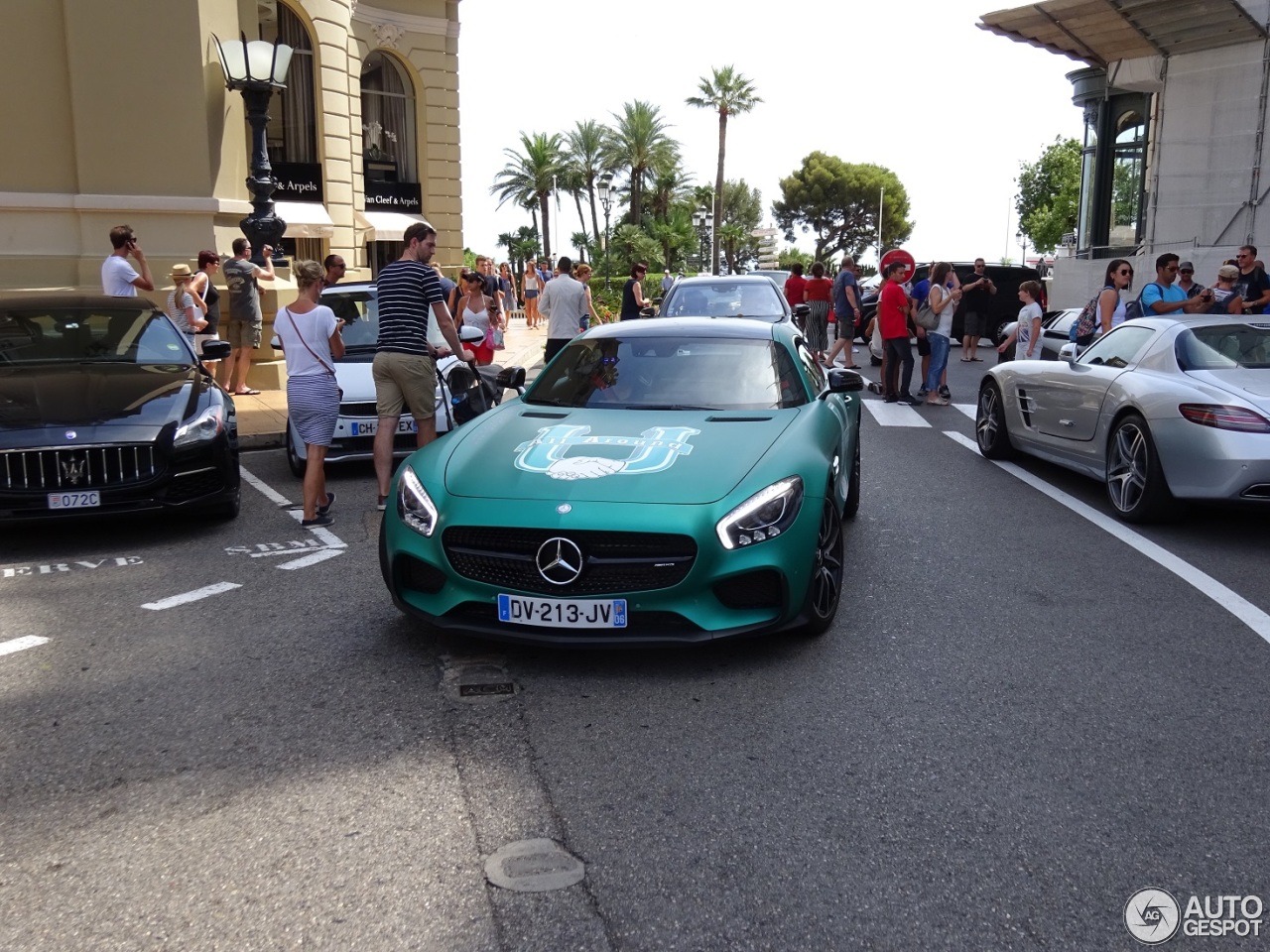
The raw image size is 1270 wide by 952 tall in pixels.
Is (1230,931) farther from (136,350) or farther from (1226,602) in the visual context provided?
(136,350)

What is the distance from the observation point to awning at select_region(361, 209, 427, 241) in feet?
88.9

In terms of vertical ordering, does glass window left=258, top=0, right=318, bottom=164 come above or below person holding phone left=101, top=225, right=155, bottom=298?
above

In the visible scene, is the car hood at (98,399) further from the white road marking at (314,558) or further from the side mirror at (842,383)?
the side mirror at (842,383)

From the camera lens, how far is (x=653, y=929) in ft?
9.45

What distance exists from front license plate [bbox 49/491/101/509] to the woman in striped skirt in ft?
4.07

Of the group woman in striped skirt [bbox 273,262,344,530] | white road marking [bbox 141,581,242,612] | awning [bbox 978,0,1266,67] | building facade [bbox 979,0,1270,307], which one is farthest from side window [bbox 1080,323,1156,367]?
awning [bbox 978,0,1266,67]

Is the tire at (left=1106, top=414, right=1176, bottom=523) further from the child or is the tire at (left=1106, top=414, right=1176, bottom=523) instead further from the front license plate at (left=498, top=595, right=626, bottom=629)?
the child

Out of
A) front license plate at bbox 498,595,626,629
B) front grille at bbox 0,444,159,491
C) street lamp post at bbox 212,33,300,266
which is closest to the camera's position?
front license plate at bbox 498,595,626,629

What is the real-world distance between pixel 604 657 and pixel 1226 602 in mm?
3179

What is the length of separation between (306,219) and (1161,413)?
692 inches

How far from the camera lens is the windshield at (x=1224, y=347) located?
770 centimetres

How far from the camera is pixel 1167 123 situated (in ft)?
93.9

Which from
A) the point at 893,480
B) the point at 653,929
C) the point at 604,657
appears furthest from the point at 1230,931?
the point at 893,480

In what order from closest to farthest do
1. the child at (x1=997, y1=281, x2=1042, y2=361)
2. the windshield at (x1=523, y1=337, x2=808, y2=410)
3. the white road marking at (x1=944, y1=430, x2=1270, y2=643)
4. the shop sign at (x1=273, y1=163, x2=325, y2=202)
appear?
the white road marking at (x1=944, y1=430, x2=1270, y2=643)
the windshield at (x1=523, y1=337, x2=808, y2=410)
the child at (x1=997, y1=281, x2=1042, y2=361)
the shop sign at (x1=273, y1=163, x2=325, y2=202)
